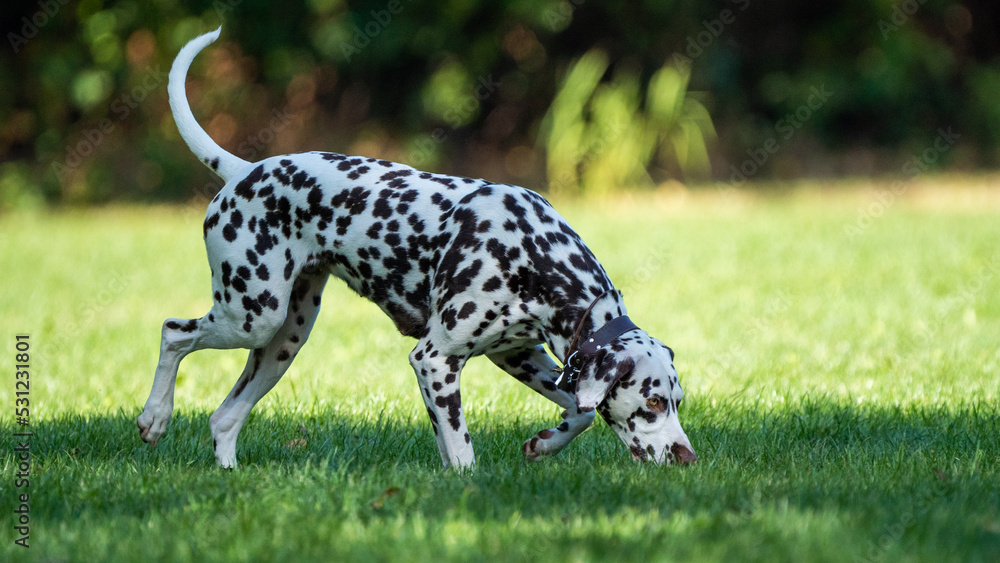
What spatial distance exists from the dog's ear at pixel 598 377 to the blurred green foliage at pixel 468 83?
37.7 ft

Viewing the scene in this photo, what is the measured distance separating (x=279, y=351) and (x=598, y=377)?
1603 mm

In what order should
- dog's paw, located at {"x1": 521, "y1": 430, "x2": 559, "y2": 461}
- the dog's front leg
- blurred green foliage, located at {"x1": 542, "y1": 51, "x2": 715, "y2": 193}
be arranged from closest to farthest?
the dog's front leg, dog's paw, located at {"x1": 521, "y1": 430, "x2": 559, "y2": 461}, blurred green foliage, located at {"x1": 542, "y1": 51, "x2": 715, "y2": 193}

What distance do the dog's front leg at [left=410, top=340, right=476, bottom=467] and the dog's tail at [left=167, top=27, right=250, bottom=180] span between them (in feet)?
4.50

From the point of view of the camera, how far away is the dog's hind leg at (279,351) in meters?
4.43

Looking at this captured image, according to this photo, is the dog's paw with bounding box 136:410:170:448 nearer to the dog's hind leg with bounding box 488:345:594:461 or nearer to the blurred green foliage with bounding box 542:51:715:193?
the dog's hind leg with bounding box 488:345:594:461

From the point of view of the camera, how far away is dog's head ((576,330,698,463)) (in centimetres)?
367

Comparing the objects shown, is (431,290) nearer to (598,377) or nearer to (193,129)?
(598,377)

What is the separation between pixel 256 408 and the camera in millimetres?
5176

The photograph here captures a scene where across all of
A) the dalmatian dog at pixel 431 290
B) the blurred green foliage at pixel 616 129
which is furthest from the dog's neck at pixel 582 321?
the blurred green foliage at pixel 616 129

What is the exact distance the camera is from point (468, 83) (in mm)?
16281

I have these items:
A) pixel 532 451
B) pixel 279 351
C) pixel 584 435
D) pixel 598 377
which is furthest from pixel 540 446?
pixel 279 351

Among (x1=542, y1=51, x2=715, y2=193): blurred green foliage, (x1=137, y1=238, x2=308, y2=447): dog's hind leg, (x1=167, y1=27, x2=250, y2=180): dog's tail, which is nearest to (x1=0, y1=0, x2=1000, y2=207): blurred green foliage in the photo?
(x1=542, y1=51, x2=715, y2=193): blurred green foliage

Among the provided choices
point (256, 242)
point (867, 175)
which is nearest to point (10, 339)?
→ point (256, 242)

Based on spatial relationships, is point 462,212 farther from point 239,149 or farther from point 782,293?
point 239,149
